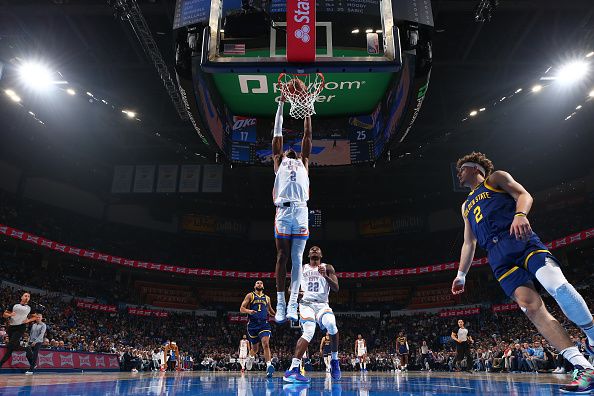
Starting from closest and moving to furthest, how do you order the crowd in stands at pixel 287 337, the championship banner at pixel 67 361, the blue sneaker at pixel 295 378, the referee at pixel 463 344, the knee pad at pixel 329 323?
1. the blue sneaker at pixel 295 378
2. the knee pad at pixel 329 323
3. the championship banner at pixel 67 361
4. the referee at pixel 463 344
5. the crowd in stands at pixel 287 337

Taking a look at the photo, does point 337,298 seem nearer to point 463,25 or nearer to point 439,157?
point 439,157

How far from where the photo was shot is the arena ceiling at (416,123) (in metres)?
14.2

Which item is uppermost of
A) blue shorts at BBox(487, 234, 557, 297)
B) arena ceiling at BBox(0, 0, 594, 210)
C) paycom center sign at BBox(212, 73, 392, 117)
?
arena ceiling at BBox(0, 0, 594, 210)

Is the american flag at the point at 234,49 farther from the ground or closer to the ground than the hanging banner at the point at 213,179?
closer to the ground

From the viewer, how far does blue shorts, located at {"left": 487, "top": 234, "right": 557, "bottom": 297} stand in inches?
133

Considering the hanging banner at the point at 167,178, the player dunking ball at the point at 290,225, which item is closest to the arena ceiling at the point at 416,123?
the hanging banner at the point at 167,178

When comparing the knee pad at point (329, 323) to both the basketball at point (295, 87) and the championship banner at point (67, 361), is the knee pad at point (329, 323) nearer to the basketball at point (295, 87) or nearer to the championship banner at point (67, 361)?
the basketball at point (295, 87)

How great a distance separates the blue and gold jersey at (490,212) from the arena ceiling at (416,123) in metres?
11.3

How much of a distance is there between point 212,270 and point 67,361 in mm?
17710

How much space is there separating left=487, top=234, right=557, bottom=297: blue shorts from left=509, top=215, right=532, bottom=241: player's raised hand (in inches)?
8.5

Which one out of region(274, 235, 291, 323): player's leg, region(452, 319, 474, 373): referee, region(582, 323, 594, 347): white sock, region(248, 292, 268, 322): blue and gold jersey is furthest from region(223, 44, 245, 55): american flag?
region(452, 319, 474, 373): referee

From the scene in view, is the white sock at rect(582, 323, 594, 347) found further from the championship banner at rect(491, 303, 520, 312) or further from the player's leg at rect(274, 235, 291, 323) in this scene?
the championship banner at rect(491, 303, 520, 312)

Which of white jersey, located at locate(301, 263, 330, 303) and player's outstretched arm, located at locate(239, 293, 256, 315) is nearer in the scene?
white jersey, located at locate(301, 263, 330, 303)

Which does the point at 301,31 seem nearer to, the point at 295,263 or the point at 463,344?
the point at 295,263
